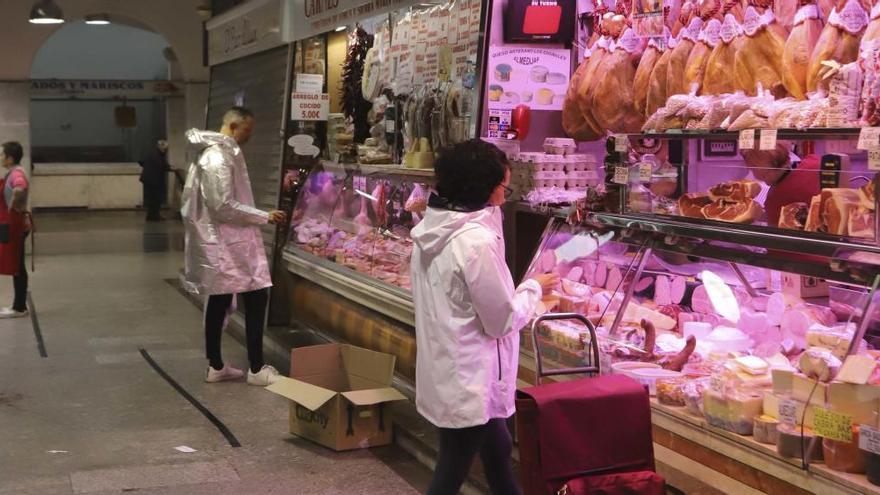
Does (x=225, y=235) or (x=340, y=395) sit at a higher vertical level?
(x=225, y=235)

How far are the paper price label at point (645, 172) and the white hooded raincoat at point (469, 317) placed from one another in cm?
105

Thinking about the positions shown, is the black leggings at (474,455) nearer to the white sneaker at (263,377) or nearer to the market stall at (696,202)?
the market stall at (696,202)

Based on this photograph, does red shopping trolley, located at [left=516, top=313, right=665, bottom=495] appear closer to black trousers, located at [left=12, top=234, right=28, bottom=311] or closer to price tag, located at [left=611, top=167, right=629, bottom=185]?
price tag, located at [left=611, top=167, right=629, bottom=185]

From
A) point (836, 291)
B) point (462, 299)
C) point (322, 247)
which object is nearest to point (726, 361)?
point (836, 291)

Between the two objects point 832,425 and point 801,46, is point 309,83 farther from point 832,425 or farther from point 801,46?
point 832,425

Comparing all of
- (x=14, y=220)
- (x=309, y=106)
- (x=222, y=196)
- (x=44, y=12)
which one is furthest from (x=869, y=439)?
(x=44, y=12)

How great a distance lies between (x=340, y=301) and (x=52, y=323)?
3.36 meters

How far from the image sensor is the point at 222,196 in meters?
7.06

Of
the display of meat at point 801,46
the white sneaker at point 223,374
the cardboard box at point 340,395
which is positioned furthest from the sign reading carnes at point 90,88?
the display of meat at point 801,46

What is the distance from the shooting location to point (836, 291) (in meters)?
4.07

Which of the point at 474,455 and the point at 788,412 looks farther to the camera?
the point at 474,455

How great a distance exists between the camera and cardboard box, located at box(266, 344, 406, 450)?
582cm

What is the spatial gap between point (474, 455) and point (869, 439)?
4.38 feet

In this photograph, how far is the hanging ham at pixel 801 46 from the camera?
4191 millimetres
